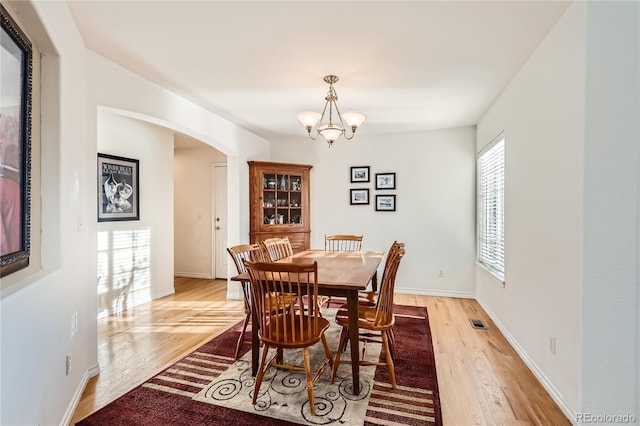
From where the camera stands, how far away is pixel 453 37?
2.26 metres

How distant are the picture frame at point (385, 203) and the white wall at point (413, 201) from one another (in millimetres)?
64

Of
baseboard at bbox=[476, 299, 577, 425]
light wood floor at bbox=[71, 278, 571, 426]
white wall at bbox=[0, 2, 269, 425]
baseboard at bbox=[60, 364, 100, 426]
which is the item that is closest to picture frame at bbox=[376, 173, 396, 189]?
light wood floor at bbox=[71, 278, 571, 426]

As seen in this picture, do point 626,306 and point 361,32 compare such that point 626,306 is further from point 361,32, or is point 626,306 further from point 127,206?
point 127,206

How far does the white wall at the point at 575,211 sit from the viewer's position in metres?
0.75

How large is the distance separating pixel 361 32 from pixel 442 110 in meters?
2.11

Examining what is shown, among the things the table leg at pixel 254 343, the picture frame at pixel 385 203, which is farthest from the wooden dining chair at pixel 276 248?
the picture frame at pixel 385 203

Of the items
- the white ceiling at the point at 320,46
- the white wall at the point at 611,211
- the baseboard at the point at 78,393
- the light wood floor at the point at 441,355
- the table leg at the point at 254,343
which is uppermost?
the white ceiling at the point at 320,46

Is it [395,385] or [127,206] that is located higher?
[127,206]

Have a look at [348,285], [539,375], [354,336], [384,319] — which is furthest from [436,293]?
[348,285]

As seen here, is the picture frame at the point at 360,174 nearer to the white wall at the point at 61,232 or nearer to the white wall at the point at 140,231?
the white wall at the point at 140,231

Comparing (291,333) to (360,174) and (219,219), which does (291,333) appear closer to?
(360,174)

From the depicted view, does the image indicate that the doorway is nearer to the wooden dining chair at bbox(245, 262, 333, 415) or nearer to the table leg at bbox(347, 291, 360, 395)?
the wooden dining chair at bbox(245, 262, 333, 415)

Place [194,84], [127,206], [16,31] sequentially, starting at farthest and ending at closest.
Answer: [127,206] < [194,84] < [16,31]

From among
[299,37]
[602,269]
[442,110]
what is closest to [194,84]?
[299,37]
